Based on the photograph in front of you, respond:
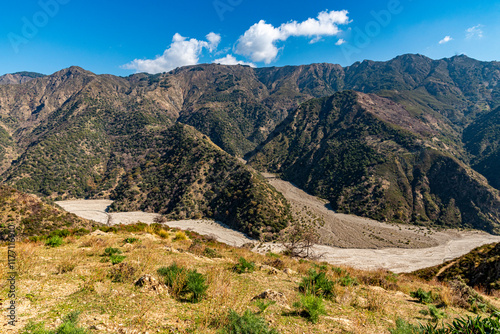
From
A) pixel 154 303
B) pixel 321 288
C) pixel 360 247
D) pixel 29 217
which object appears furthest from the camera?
pixel 360 247

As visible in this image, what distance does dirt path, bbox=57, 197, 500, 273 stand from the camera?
5269 cm

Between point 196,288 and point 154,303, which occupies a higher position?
point 196,288

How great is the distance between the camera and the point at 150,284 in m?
6.76

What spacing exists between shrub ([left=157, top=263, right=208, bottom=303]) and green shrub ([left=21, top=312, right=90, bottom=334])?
260 centimetres

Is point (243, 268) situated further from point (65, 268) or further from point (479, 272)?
point (479, 272)

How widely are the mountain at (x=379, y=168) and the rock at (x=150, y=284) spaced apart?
9196 cm

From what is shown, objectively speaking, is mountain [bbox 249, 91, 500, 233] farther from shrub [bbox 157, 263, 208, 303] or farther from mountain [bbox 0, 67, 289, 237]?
shrub [bbox 157, 263, 208, 303]

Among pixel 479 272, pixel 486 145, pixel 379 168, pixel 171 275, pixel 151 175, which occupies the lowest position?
pixel 479 272

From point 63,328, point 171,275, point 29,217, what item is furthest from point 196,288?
point 29,217

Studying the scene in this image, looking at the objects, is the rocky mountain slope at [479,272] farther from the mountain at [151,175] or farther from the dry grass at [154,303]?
the mountain at [151,175]

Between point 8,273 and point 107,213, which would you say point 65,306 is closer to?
point 8,273

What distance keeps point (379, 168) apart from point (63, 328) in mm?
114115

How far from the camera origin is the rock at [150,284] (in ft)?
21.7

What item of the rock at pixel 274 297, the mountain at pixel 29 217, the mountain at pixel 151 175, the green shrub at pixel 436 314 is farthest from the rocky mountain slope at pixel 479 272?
the mountain at pixel 29 217
